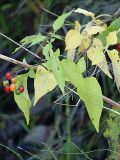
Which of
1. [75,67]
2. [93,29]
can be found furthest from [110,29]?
[75,67]

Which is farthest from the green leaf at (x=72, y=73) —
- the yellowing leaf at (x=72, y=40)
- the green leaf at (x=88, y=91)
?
the yellowing leaf at (x=72, y=40)

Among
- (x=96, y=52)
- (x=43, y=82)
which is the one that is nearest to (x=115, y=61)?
(x=96, y=52)

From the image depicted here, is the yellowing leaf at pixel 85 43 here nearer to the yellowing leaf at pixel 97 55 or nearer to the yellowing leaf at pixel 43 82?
the yellowing leaf at pixel 97 55

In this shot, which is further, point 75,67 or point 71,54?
point 71,54

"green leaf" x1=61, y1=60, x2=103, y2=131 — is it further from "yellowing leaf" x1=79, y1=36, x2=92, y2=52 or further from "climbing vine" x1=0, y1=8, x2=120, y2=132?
"yellowing leaf" x1=79, y1=36, x2=92, y2=52

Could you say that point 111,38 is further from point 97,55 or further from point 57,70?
point 57,70

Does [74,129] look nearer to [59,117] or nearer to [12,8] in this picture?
[59,117]

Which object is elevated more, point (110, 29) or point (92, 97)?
point (110, 29)
